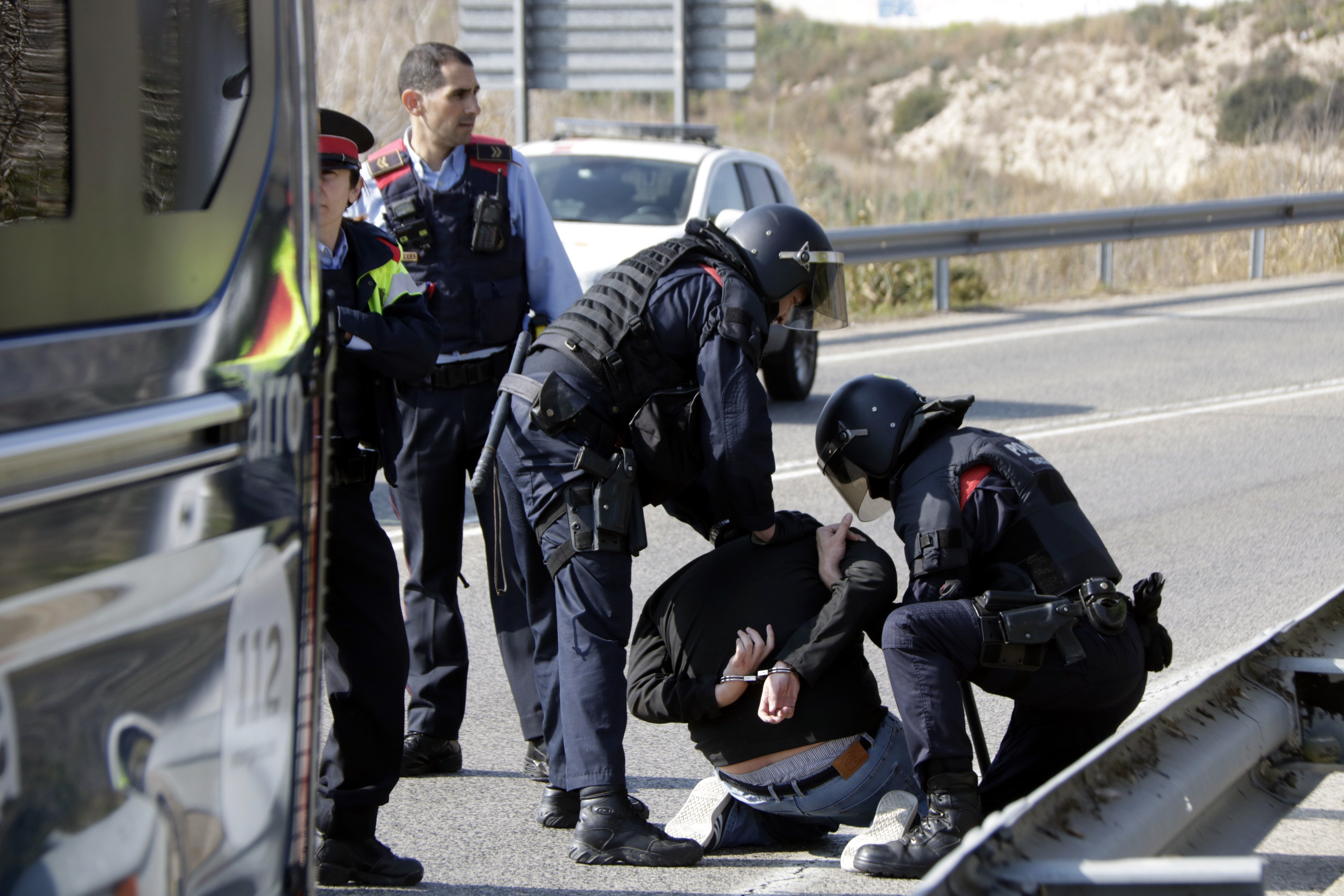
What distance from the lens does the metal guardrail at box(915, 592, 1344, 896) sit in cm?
192

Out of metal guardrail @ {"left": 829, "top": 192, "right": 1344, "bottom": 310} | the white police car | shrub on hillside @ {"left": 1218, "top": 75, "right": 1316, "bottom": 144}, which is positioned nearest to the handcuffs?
the white police car

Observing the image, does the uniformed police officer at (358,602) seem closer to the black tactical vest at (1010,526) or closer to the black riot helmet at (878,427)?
the black riot helmet at (878,427)

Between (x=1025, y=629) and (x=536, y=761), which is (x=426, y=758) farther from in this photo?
(x=1025, y=629)

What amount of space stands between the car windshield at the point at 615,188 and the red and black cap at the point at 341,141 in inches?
244

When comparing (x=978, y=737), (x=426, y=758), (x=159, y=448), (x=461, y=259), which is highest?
(x=461, y=259)

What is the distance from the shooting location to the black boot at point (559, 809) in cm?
389

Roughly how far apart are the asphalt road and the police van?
1744 millimetres

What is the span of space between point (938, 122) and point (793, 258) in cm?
4716

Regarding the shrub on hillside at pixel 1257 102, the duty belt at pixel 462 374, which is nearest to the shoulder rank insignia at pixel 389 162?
the duty belt at pixel 462 374

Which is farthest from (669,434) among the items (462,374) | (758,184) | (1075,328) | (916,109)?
(916,109)

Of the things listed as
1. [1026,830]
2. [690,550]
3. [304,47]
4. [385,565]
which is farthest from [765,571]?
[690,550]

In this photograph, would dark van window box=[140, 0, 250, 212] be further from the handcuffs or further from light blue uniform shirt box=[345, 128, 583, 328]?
light blue uniform shirt box=[345, 128, 583, 328]

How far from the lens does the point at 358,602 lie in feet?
11.8

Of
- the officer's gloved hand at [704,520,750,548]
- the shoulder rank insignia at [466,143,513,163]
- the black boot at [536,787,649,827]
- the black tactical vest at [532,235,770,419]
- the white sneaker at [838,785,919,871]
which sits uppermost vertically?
the shoulder rank insignia at [466,143,513,163]
